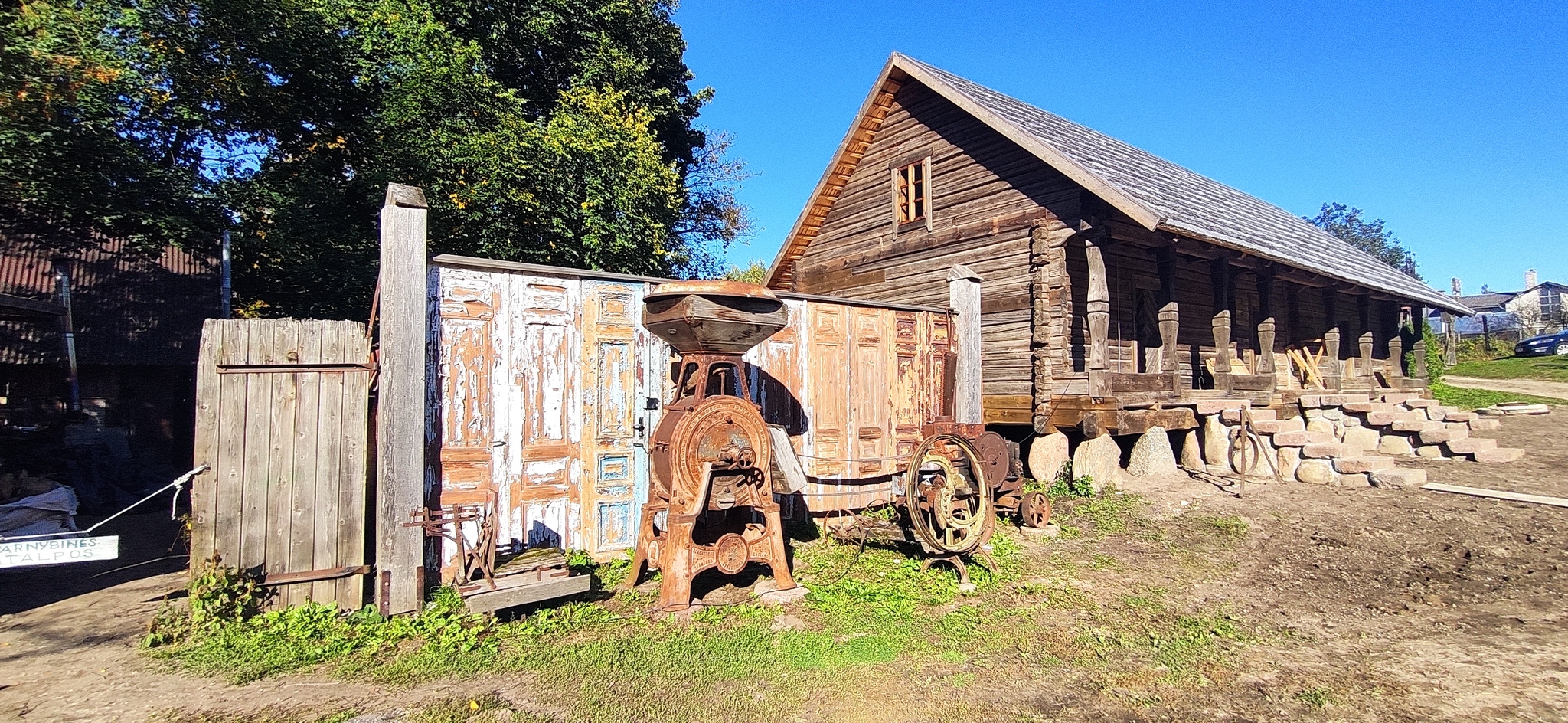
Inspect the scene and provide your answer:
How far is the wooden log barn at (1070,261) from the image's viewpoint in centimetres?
1065

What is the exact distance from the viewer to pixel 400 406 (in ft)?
17.9

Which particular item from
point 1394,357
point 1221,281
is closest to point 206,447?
point 1221,281

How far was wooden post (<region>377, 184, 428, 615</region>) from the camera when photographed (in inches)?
211

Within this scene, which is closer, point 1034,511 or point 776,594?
point 776,594

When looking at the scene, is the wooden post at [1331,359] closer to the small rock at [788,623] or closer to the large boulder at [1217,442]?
the large boulder at [1217,442]

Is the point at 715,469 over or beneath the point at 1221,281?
beneath

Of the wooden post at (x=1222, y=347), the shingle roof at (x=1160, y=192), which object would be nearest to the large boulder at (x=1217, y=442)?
the wooden post at (x=1222, y=347)

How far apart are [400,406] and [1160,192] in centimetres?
1130

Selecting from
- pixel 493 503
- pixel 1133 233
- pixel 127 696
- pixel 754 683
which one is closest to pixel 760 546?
pixel 754 683

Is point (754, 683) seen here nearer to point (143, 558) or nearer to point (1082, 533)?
point (1082, 533)

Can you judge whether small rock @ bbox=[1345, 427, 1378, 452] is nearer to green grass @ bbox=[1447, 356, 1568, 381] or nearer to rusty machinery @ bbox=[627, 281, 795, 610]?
rusty machinery @ bbox=[627, 281, 795, 610]

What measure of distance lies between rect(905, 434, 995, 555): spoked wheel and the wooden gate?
465 cm

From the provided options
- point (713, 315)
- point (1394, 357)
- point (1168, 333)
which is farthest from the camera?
point (1394, 357)

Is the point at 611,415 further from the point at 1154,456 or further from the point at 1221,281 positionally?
the point at 1221,281
